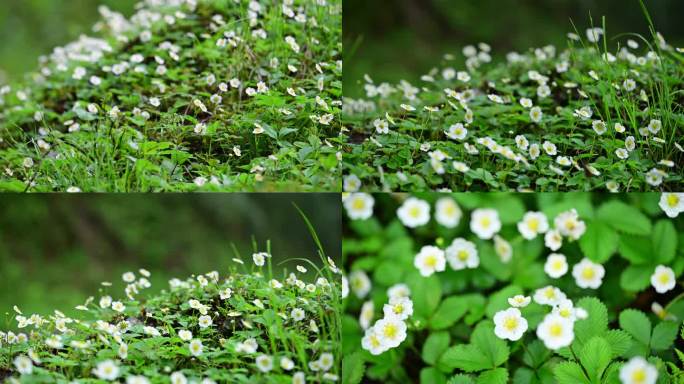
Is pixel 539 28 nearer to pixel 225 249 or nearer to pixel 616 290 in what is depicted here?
pixel 616 290

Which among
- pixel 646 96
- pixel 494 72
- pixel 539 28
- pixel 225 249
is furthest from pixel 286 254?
pixel 539 28

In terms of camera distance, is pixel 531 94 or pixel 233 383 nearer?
pixel 233 383

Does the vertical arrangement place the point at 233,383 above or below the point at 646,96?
below

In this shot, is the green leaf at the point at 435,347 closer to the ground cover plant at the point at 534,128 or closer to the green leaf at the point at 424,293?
the green leaf at the point at 424,293

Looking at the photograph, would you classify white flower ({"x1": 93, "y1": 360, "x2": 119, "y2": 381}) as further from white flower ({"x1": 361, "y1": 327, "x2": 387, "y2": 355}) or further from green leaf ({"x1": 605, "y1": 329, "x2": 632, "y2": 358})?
green leaf ({"x1": 605, "y1": 329, "x2": 632, "y2": 358})

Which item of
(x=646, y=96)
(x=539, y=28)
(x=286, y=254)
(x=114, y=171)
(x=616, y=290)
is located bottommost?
(x=616, y=290)

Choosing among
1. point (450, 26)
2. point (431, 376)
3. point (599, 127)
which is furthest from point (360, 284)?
point (450, 26)

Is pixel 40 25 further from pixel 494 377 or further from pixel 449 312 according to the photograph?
pixel 494 377

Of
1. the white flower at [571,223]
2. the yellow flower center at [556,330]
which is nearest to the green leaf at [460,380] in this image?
the yellow flower center at [556,330]
